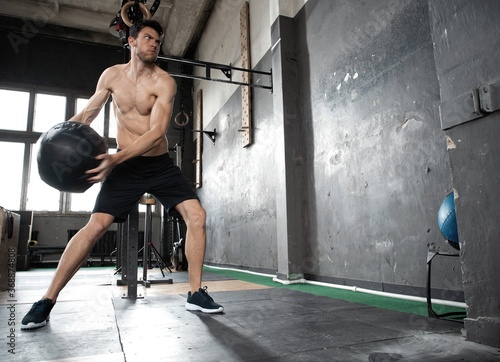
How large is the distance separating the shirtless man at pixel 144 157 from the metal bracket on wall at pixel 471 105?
1316 millimetres

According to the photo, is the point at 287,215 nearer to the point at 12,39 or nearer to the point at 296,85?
the point at 296,85

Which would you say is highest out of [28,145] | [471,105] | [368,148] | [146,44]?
[28,145]

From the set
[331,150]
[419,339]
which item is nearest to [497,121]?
[419,339]

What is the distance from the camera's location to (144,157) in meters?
2.04

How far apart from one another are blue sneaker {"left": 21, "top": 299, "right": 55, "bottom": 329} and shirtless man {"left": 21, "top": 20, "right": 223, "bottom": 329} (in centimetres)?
30

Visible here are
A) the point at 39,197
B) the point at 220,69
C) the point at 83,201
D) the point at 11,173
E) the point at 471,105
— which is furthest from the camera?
the point at 83,201

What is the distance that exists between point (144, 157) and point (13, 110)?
28.1 ft

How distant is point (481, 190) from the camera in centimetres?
129

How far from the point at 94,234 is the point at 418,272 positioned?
2.01 m

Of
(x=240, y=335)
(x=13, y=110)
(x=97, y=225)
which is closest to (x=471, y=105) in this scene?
(x=240, y=335)

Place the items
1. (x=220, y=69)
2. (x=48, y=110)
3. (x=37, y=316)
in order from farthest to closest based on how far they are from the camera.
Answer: (x=48, y=110) < (x=220, y=69) < (x=37, y=316)

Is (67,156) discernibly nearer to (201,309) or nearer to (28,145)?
(201,309)

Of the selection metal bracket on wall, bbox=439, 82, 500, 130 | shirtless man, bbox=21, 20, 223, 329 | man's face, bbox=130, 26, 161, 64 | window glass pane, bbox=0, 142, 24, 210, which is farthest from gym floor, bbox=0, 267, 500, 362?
window glass pane, bbox=0, 142, 24, 210

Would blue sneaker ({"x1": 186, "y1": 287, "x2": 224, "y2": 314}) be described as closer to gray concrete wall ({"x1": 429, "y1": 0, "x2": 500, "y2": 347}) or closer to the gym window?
gray concrete wall ({"x1": 429, "y1": 0, "x2": 500, "y2": 347})
